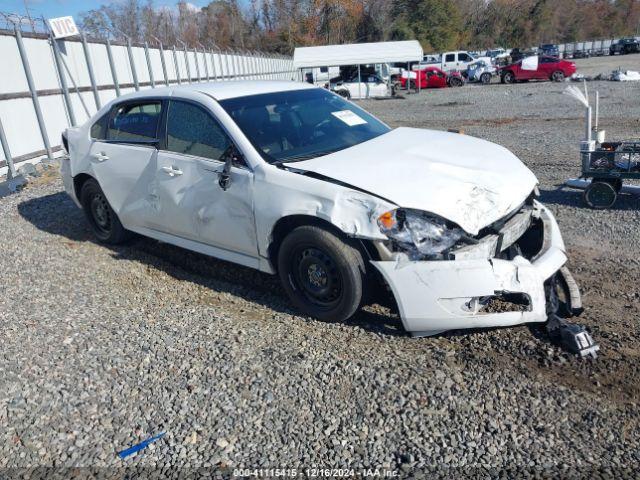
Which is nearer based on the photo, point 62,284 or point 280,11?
point 62,284

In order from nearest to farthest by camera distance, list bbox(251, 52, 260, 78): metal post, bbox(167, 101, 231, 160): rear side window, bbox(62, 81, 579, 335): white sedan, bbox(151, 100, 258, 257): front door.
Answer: bbox(62, 81, 579, 335): white sedan < bbox(151, 100, 258, 257): front door < bbox(167, 101, 231, 160): rear side window < bbox(251, 52, 260, 78): metal post

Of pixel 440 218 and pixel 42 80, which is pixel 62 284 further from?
pixel 42 80

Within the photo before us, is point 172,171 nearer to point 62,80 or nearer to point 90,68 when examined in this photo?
point 62,80

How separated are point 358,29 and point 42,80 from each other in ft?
236

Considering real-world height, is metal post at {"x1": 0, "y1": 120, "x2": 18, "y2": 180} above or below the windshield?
below

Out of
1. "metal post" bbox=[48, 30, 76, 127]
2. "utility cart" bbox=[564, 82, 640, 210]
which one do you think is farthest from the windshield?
"metal post" bbox=[48, 30, 76, 127]

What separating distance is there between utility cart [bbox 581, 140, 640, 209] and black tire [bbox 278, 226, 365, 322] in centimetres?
426

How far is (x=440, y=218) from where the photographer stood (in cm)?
350

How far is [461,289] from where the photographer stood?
338cm

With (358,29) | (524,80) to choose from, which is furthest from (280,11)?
(524,80)

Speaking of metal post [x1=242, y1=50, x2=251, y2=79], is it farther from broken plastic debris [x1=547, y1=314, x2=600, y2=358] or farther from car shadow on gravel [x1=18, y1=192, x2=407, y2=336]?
broken plastic debris [x1=547, y1=314, x2=600, y2=358]

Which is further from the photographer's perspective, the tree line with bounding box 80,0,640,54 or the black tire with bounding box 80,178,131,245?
the tree line with bounding box 80,0,640,54

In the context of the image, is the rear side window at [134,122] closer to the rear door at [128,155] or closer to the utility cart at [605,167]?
the rear door at [128,155]

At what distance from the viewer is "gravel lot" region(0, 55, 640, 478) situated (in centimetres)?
276
